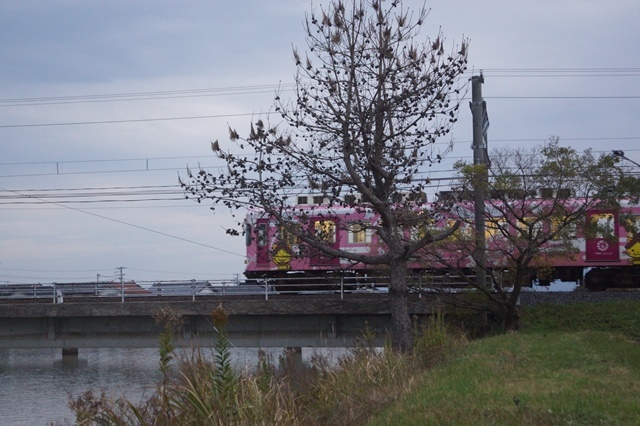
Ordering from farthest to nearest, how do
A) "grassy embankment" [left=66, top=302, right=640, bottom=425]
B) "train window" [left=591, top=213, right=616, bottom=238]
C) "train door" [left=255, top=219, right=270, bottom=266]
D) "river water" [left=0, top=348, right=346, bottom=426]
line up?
"train window" [left=591, top=213, right=616, bottom=238] < "river water" [left=0, top=348, right=346, bottom=426] < "train door" [left=255, top=219, right=270, bottom=266] < "grassy embankment" [left=66, top=302, right=640, bottom=425]

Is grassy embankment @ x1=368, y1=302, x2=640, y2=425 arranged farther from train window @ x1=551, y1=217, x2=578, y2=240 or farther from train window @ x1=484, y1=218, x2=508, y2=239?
train window @ x1=484, y1=218, x2=508, y2=239

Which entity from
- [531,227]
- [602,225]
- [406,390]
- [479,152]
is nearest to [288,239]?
[479,152]

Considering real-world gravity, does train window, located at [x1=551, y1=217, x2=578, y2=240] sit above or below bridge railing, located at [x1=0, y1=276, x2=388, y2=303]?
above

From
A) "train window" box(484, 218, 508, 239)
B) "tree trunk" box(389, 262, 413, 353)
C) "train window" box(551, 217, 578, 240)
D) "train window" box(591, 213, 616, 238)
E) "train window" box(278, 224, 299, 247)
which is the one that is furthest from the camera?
"train window" box(591, 213, 616, 238)

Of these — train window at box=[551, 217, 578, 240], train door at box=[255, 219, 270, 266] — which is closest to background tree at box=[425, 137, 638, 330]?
train window at box=[551, 217, 578, 240]

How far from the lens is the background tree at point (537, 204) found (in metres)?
20.6

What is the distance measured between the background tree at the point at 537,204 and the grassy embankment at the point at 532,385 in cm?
364

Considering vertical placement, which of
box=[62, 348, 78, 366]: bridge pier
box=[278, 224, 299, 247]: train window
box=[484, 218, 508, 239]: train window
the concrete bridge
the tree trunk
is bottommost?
box=[62, 348, 78, 366]: bridge pier

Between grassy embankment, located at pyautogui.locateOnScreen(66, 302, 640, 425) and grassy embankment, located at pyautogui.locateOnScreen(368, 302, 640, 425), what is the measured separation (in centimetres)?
1

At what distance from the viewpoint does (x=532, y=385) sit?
9.89m

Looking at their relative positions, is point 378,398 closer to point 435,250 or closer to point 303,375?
point 303,375

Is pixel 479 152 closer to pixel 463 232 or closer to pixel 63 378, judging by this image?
pixel 463 232

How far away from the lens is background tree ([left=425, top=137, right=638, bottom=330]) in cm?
2058

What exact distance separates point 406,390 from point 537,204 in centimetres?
1264
